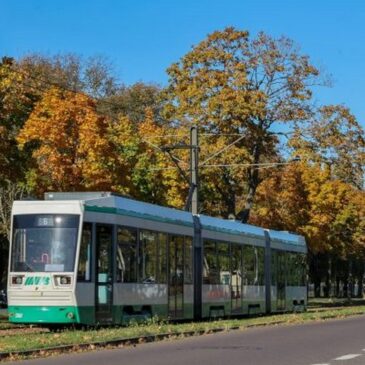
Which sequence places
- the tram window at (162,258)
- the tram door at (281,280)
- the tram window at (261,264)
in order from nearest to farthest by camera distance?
1. the tram window at (162,258)
2. the tram window at (261,264)
3. the tram door at (281,280)

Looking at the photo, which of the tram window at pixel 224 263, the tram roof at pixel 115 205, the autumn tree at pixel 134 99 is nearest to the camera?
the tram roof at pixel 115 205

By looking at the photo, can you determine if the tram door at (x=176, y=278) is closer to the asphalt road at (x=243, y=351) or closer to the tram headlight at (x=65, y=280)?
the asphalt road at (x=243, y=351)

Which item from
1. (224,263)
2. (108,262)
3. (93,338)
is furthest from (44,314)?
(224,263)

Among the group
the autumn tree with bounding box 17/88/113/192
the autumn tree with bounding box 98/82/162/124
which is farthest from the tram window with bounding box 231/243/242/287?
the autumn tree with bounding box 98/82/162/124

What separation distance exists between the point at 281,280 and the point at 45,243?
15.9m

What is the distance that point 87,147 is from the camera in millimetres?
28875

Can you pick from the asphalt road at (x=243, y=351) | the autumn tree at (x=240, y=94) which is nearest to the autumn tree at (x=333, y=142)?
the autumn tree at (x=240, y=94)

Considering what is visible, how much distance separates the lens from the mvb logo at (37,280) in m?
18.7

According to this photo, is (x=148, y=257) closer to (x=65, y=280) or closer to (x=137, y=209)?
Answer: (x=137, y=209)

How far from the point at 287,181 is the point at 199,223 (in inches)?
887

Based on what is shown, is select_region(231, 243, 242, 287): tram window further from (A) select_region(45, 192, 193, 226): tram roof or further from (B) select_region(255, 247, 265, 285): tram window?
(A) select_region(45, 192, 193, 226): tram roof

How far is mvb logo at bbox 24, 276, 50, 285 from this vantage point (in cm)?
1870

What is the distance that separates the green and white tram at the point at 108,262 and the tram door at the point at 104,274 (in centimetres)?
3

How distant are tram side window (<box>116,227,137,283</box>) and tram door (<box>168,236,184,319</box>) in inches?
86.8
